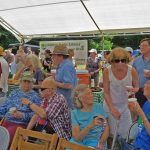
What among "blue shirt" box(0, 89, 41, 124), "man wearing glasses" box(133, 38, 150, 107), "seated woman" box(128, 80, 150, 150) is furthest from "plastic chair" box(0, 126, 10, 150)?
"man wearing glasses" box(133, 38, 150, 107)

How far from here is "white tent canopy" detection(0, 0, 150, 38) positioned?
6.93 metres

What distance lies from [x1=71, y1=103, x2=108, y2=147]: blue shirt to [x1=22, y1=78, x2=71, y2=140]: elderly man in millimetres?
330

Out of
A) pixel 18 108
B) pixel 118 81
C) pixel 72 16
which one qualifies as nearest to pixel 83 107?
pixel 118 81

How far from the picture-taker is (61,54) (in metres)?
4.57

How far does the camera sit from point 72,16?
7.78 meters

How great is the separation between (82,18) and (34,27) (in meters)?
1.53

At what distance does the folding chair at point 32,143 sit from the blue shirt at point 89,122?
0.47 m

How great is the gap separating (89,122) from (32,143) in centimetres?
63

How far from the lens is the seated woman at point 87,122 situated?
3.15 m

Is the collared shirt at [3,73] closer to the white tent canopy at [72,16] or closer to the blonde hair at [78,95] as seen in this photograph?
the white tent canopy at [72,16]

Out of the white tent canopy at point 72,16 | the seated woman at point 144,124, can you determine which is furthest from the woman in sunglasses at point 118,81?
the white tent canopy at point 72,16

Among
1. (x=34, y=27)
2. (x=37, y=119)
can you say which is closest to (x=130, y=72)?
(x=37, y=119)

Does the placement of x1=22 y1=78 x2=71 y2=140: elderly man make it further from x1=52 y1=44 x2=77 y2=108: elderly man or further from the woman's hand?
x1=52 y1=44 x2=77 y2=108: elderly man

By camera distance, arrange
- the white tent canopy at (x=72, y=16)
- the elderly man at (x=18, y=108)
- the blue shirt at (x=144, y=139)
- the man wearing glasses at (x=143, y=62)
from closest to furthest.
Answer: the blue shirt at (x=144, y=139) < the elderly man at (x=18, y=108) < the man wearing glasses at (x=143, y=62) < the white tent canopy at (x=72, y=16)
